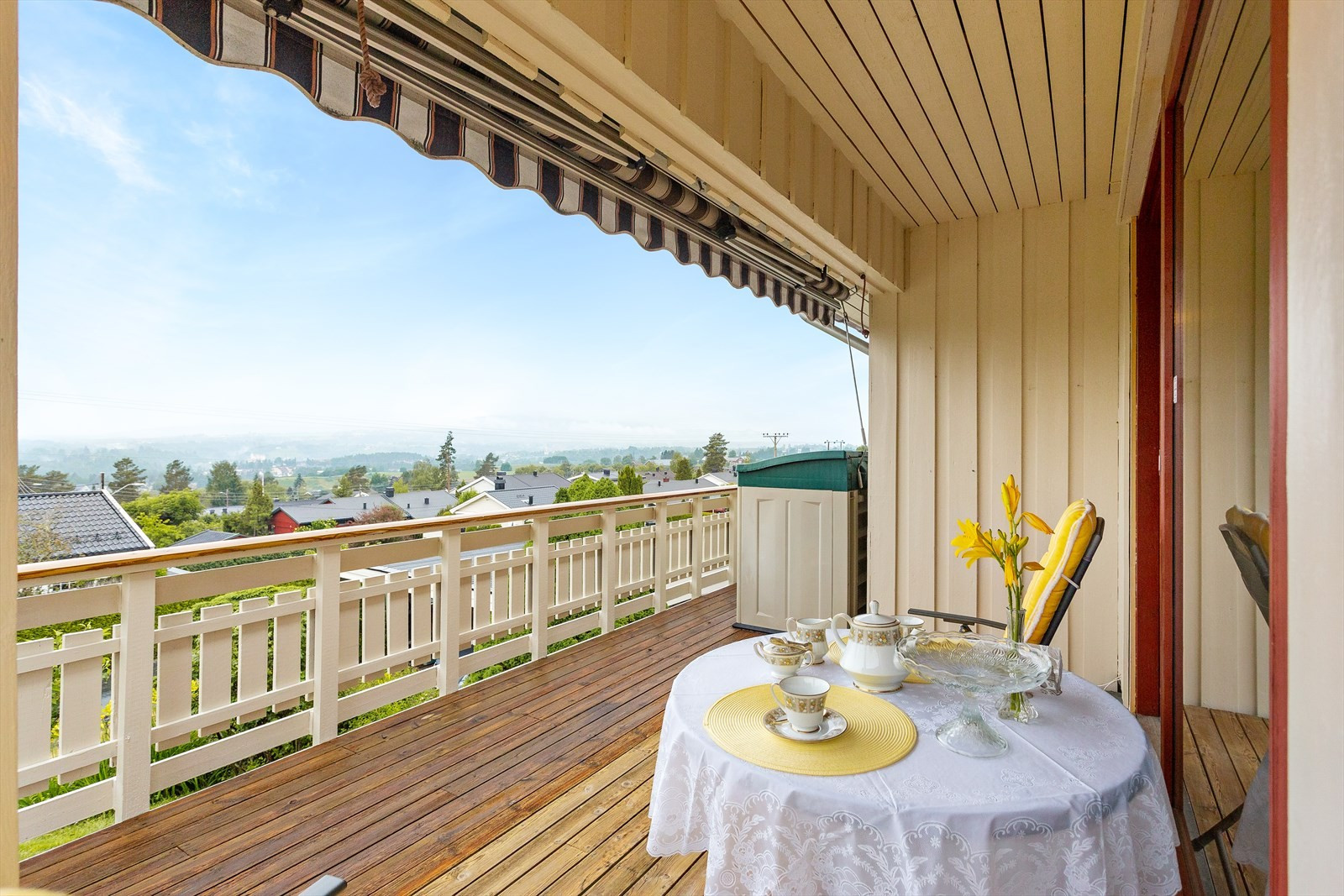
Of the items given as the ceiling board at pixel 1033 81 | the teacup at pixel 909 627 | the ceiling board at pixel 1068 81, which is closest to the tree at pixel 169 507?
the teacup at pixel 909 627

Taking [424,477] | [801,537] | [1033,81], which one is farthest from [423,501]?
[1033,81]

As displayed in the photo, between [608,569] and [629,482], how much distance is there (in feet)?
2.93

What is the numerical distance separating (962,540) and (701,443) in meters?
4.67

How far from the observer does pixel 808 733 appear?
1234 mm

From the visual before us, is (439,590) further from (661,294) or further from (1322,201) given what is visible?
Result: (661,294)

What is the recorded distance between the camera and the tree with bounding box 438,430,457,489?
3713mm

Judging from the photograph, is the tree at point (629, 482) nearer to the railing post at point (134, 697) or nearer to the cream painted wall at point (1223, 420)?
the railing post at point (134, 697)

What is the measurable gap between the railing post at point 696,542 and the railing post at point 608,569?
1.07 metres

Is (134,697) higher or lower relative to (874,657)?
lower

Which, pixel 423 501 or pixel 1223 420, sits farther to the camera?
pixel 423 501

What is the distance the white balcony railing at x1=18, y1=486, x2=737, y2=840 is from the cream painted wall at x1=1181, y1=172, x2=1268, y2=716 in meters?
3.00

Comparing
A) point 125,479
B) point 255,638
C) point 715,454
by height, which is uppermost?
point 715,454

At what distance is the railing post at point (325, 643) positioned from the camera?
8.90 feet

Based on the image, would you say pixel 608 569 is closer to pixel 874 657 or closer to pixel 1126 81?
pixel 874 657
